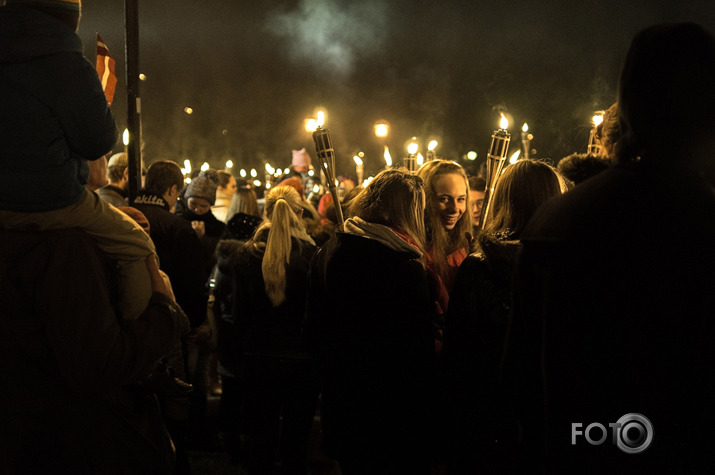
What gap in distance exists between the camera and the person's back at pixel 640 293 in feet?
5.46

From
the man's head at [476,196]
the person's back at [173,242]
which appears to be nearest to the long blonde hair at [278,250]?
the person's back at [173,242]

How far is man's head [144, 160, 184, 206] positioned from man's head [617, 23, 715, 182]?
462cm

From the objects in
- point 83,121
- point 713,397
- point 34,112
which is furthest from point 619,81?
point 34,112

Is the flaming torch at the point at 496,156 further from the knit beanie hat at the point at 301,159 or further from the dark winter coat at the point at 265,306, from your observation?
the knit beanie hat at the point at 301,159

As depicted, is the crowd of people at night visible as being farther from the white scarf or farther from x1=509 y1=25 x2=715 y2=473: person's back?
the white scarf

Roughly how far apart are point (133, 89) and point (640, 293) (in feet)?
15.8

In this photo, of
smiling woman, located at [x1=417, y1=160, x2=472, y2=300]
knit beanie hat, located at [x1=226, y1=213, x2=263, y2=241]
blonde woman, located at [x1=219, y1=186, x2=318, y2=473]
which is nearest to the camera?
smiling woman, located at [x1=417, y1=160, x2=472, y2=300]

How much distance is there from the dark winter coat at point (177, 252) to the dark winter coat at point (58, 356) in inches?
138

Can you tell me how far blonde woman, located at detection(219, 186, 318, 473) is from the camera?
519 cm

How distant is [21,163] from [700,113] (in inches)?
77.6

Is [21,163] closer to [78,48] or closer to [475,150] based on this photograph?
[78,48]

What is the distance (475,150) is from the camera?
3016cm

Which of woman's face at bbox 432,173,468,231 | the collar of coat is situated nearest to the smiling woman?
woman's face at bbox 432,173,468,231

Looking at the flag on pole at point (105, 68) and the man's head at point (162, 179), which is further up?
the flag on pole at point (105, 68)
